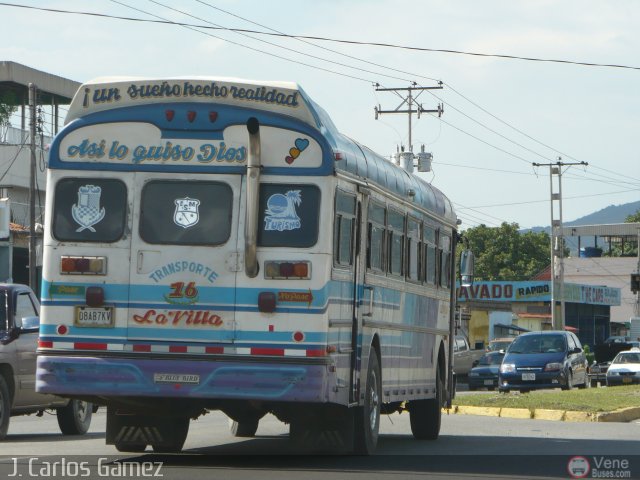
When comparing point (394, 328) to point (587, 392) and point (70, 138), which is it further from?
point (587, 392)

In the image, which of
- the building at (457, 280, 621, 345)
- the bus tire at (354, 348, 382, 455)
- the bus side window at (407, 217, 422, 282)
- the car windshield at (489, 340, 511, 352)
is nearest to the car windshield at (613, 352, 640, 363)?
the car windshield at (489, 340, 511, 352)

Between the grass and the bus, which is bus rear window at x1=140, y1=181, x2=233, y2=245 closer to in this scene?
the bus

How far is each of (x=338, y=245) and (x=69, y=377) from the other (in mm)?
2721

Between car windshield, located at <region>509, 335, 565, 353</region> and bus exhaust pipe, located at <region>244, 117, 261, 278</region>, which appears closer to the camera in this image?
bus exhaust pipe, located at <region>244, 117, 261, 278</region>

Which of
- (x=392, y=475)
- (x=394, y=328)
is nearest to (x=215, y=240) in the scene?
(x=392, y=475)

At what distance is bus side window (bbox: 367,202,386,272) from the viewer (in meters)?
14.3

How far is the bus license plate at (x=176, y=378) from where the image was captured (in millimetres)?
12320

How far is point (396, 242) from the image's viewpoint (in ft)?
A: 51.4

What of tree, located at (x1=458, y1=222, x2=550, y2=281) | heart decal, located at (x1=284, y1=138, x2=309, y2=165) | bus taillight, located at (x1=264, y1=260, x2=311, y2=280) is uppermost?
tree, located at (x1=458, y1=222, x2=550, y2=281)

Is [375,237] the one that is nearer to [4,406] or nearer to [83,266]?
[83,266]

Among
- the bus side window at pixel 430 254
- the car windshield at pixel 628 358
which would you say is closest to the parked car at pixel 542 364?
the car windshield at pixel 628 358

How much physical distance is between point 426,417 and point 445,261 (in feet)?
7.32

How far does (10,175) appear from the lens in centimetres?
4862

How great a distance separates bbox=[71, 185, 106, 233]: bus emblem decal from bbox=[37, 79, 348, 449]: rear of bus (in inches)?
0.5
